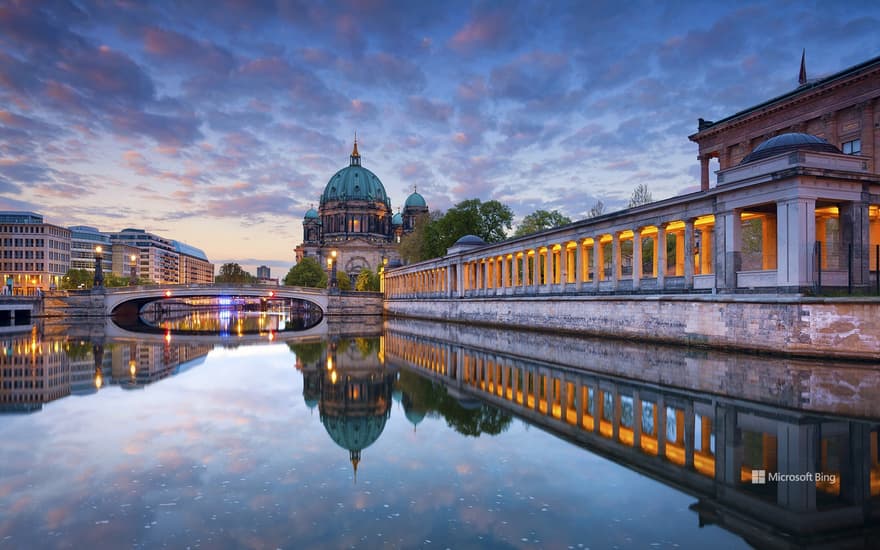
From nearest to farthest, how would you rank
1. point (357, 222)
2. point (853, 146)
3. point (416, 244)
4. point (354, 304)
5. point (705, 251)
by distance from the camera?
point (853, 146) < point (705, 251) < point (354, 304) < point (416, 244) < point (357, 222)

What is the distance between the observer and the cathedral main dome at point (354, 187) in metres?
172

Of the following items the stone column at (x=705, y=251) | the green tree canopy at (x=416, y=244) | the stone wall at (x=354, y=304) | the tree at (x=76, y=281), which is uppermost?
the green tree canopy at (x=416, y=244)

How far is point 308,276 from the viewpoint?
131500 mm

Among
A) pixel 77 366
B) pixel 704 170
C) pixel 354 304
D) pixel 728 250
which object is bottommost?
pixel 354 304

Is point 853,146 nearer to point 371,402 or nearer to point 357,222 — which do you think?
point 371,402

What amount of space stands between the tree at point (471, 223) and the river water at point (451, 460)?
62.9 metres

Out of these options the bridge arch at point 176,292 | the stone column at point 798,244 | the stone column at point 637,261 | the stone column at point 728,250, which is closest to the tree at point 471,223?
the bridge arch at point 176,292

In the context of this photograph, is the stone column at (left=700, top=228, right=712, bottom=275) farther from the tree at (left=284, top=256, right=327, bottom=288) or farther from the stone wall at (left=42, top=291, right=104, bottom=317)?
the tree at (left=284, top=256, right=327, bottom=288)

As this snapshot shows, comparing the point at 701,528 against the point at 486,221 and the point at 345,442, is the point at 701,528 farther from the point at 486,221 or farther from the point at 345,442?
the point at 486,221

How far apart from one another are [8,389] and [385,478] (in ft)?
50.6

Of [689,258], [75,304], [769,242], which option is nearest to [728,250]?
[689,258]

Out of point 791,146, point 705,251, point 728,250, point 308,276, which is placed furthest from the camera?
point 308,276

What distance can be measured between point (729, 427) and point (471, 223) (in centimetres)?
7151

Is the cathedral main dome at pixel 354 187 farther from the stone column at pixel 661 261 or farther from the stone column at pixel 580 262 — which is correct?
the stone column at pixel 661 261
